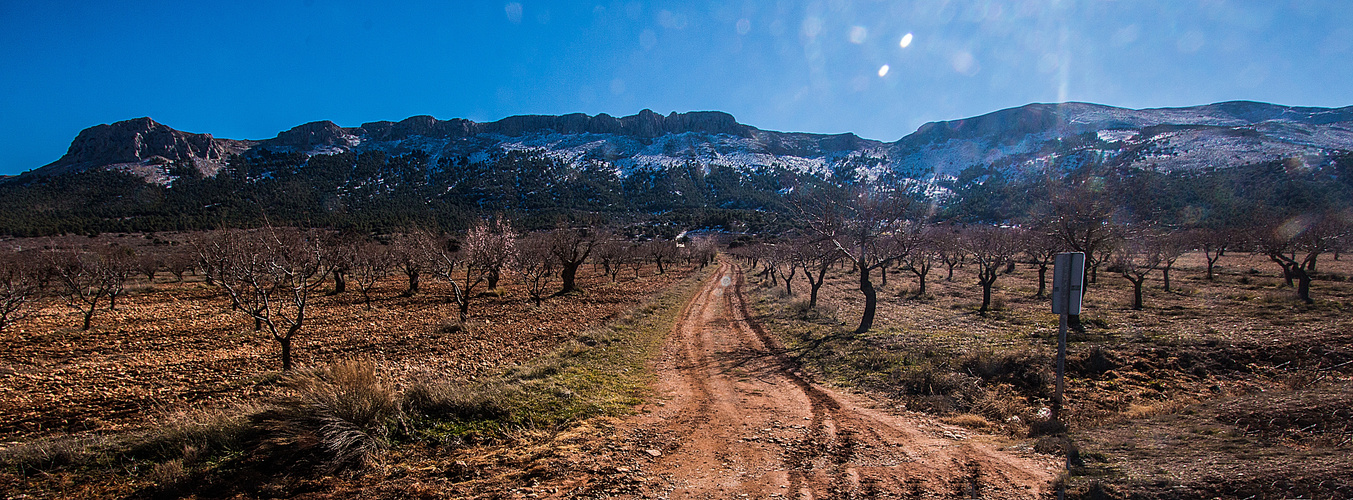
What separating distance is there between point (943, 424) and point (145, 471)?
35.4ft

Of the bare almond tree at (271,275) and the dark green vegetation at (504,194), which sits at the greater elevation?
the dark green vegetation at (504,194)

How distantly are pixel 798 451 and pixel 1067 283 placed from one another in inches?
184

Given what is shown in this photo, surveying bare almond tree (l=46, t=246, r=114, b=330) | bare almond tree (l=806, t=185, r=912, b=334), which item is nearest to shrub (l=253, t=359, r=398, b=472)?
bare almond tree (l=806, t=185, r=912, b=334)

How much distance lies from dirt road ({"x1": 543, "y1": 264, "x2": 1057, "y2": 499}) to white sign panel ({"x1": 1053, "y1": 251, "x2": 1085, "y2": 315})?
2284 mm

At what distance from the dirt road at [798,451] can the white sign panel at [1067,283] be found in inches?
89.9

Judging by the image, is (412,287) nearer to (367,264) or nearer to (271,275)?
(367,264)

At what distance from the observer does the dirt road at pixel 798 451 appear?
501 centimetres

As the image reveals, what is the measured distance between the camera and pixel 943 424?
7203 mm

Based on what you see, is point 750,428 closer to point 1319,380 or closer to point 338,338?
point 1319,380

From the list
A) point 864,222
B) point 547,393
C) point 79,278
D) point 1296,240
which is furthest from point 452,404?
point 1296,240

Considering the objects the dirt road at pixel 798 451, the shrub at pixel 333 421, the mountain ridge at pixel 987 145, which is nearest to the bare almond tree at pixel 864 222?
the dirt road at pixel 798 451

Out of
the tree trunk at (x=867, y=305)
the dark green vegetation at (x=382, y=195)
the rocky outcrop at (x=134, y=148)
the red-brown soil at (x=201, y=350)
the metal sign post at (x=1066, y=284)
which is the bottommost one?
the red-brown soil at (x=201, y=350)

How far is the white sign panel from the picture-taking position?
21.1ft

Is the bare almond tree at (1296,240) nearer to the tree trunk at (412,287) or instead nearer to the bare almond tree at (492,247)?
the bare almond tree at (492,247)
